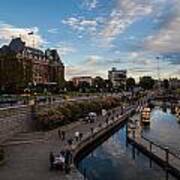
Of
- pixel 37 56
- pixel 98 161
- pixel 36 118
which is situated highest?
pixel 37 56

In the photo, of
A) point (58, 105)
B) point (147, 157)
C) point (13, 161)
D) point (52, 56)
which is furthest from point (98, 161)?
point (52, 56)

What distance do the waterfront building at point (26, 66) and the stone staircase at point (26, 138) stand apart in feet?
136

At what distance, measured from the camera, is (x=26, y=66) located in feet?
358

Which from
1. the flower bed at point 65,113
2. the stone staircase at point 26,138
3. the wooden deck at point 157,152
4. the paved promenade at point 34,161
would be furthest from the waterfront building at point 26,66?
the paved promenade at point 34,161

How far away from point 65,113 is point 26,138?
64.1 ft

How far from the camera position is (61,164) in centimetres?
3550

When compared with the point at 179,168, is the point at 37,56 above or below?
above

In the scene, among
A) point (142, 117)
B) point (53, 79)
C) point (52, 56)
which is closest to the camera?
point (142, 117)

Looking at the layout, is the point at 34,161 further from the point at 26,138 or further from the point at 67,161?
the point at 26,138

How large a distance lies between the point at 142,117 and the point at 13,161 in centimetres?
6064

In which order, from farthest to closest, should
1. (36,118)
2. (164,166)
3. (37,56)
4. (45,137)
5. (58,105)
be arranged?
1. (37,56)
2. (58,105)
3. (36,118)
4. (45,137)
5. (164,166)

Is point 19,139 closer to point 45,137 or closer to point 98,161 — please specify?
point 45,137

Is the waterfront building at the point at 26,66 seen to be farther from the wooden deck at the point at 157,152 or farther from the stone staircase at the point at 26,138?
the wooden deck at the point at 157,152

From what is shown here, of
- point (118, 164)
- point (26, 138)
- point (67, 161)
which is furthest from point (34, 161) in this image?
point (26, 138)
